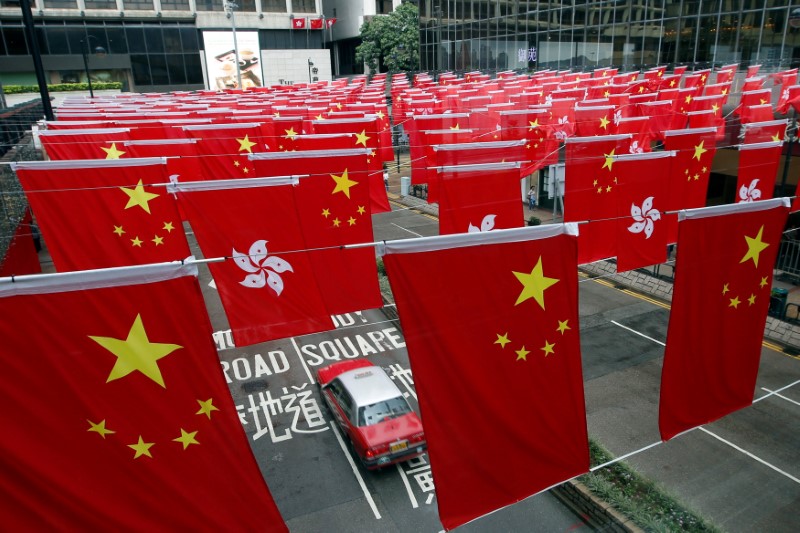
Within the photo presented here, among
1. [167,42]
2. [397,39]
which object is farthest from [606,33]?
[167,42]

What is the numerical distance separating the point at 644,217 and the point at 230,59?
7211cm

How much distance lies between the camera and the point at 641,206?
12.5 meters

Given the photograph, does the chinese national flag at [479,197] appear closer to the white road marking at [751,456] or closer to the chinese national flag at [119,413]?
the white road marking at [751,456]

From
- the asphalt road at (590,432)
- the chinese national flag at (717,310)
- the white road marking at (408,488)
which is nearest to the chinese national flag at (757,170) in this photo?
the asphalt road at (590,432)

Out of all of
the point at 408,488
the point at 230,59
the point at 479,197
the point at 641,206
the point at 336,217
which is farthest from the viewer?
the point at 230,59

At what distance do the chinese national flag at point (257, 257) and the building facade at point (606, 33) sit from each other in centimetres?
3445

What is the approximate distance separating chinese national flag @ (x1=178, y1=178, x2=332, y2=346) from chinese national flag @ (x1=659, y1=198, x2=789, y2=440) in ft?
19.1

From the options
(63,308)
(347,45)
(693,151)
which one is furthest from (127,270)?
(347,45)

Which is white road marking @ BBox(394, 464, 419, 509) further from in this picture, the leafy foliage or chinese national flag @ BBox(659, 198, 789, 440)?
the leafy foliage

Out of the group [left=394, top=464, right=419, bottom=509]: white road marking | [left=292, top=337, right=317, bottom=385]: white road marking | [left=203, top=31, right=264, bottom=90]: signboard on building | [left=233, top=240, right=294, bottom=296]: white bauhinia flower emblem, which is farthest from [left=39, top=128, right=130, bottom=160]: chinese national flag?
[left=203, top=31, right=264, bottom=90]: signboard on building

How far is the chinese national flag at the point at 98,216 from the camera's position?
10438mm

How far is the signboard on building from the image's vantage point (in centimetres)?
7325

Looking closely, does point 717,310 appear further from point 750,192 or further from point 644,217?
point 750,192

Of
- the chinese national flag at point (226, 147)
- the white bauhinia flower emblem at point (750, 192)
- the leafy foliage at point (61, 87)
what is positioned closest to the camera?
the white bauhinia flower emblem at point (750, 192)
